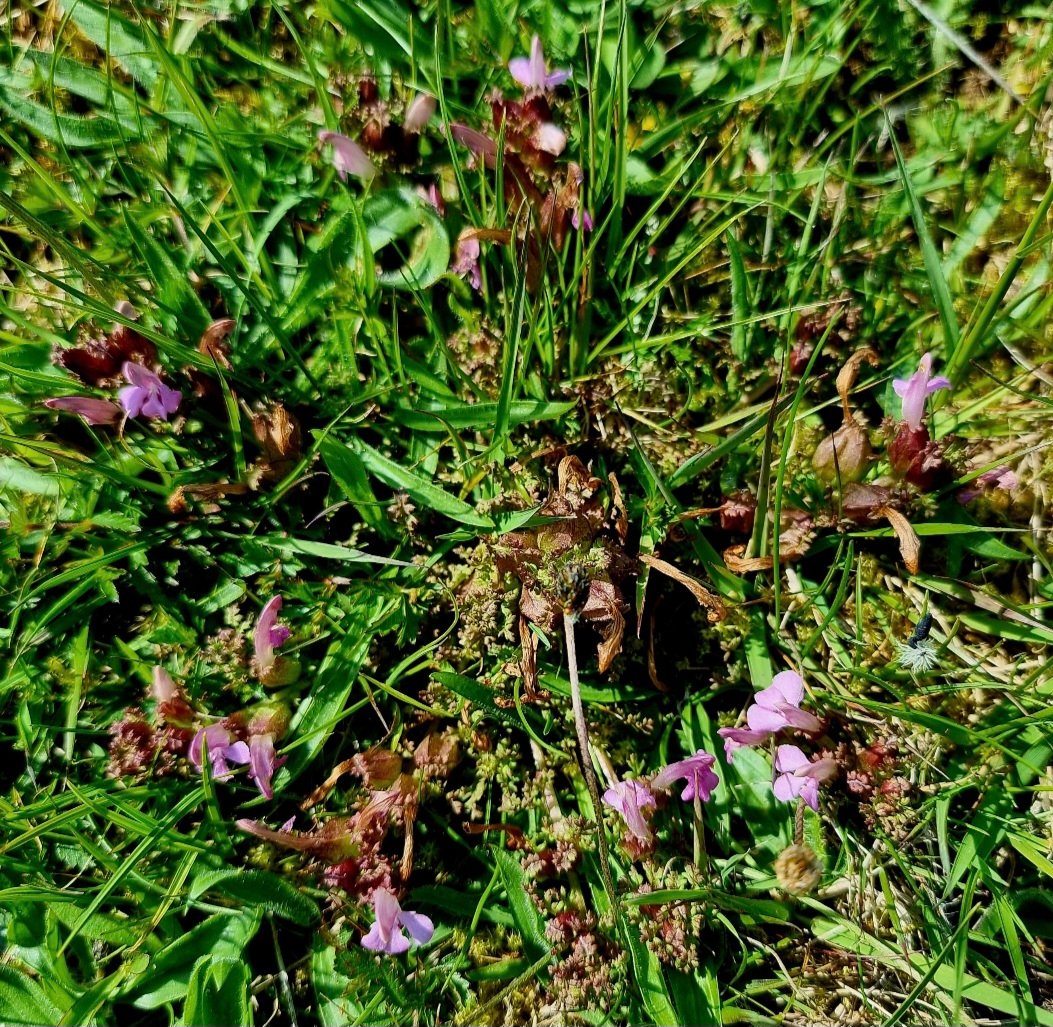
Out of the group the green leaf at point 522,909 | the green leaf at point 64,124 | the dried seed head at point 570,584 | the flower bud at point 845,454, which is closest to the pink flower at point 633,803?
the green leaf at point 522,909

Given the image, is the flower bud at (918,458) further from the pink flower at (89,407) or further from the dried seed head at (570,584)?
the pink flower at (89,407)

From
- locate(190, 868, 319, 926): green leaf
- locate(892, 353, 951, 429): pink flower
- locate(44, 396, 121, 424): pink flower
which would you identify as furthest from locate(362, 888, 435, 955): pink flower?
locate(892, 353, 951, 429): pink flower

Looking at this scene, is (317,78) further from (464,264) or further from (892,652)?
(892,652)

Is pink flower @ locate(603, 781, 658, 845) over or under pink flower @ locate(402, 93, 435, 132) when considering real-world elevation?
under

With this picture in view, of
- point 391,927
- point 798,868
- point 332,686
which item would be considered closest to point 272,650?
point 332,686

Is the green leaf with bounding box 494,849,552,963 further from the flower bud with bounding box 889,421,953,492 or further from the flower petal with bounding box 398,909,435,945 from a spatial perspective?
the flower bud with bounding box 889,421,953,492

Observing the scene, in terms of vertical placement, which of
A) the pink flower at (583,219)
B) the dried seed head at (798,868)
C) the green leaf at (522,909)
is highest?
the pink flower at (583,219)
